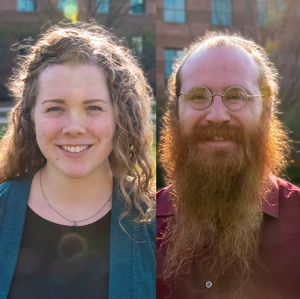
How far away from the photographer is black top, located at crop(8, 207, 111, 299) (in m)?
1.58

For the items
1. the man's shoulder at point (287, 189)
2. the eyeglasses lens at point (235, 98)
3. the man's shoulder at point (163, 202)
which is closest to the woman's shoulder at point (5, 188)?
the man's shoulder at point (163, 202)

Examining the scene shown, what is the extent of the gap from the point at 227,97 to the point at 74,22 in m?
1.00

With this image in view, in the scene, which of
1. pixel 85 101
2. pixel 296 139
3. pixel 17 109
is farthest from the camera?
pixel 296 139

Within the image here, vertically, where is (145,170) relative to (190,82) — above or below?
below

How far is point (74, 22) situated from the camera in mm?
1761

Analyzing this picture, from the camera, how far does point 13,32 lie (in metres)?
1.79

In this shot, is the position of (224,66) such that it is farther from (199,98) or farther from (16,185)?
(16,185)

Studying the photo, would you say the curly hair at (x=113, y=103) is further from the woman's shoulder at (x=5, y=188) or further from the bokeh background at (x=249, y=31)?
the bokeh background at (x=249, y=31)

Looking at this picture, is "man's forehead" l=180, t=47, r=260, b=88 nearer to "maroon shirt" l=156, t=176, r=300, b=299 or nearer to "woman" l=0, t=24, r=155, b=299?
"woman" l=0, t=24, r=155, b=299

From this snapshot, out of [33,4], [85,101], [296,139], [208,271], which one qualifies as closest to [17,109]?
[85,101]

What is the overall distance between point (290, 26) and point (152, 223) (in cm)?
168

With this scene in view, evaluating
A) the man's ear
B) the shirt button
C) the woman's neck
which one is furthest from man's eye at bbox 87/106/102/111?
the shirt button

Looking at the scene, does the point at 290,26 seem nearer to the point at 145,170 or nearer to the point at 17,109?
the point at 145,170

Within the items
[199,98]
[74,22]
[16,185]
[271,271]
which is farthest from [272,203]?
[74,22]
